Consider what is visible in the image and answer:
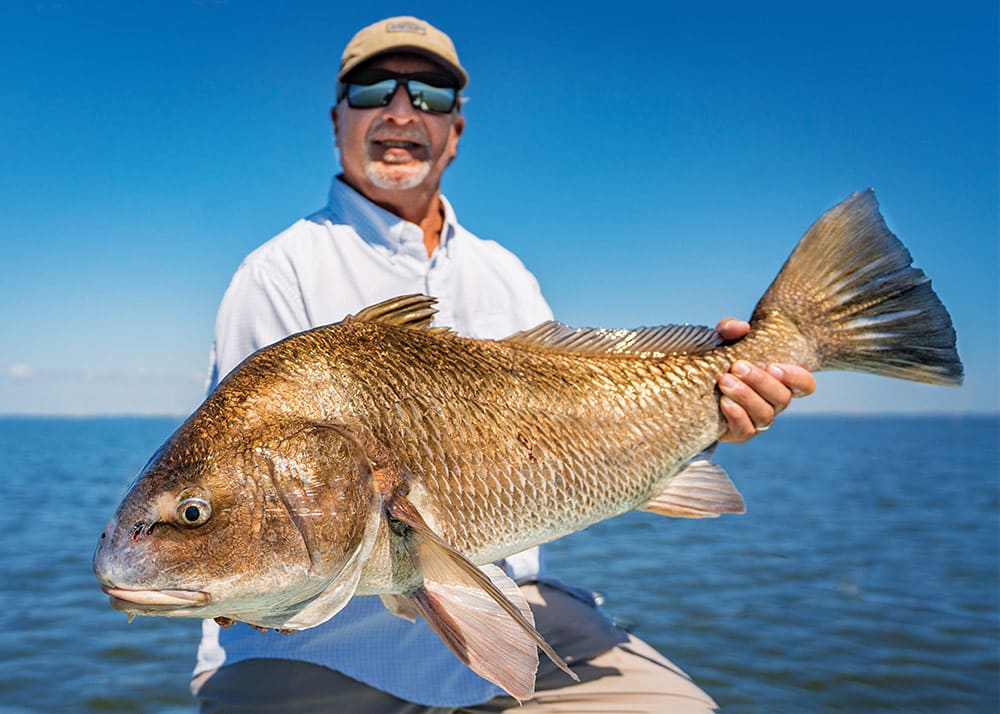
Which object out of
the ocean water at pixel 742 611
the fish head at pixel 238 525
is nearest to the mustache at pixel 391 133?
the fish head at pixel 238 525

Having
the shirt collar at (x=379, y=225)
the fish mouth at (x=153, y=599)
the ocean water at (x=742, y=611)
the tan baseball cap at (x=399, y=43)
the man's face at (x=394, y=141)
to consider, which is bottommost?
the ocean water at (x=742, y=611)

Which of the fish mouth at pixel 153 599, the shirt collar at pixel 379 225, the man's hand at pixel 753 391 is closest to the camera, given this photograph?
the fish mouth at pixel 153 599

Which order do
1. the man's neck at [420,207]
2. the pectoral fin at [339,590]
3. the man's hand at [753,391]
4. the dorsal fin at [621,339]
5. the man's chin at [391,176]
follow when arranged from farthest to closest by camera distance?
the man's neck at [420,207], the man's chin at [391,176], the man's hand at [753,391], the dorsal fin at [621,339], the pectoral fin at [339,590]

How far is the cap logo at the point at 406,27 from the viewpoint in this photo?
4.29m

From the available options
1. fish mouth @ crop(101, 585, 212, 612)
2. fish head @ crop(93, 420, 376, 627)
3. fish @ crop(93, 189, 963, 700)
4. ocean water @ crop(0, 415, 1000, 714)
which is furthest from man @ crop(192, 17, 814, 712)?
ocean water @ crop(0, 415, 1000, 714)

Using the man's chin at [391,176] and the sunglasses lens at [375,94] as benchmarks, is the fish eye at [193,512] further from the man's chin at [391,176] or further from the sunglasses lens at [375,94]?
the sunglasses lens at [375,94]

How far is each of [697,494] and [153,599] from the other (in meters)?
1.98

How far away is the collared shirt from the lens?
10.6ft

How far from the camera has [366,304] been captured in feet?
12.7

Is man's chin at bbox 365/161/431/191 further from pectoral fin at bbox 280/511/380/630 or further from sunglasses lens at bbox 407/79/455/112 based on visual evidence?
pectoral fin at bbox 280/511/380/630

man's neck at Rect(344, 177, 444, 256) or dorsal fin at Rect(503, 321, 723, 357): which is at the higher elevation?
man's neck at Rect(344, 177, 444, 256)

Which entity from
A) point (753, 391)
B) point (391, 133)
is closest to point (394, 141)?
point (391, 133)

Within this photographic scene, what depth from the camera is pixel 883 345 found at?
324cm

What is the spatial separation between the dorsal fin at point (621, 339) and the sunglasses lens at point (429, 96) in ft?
6.08
